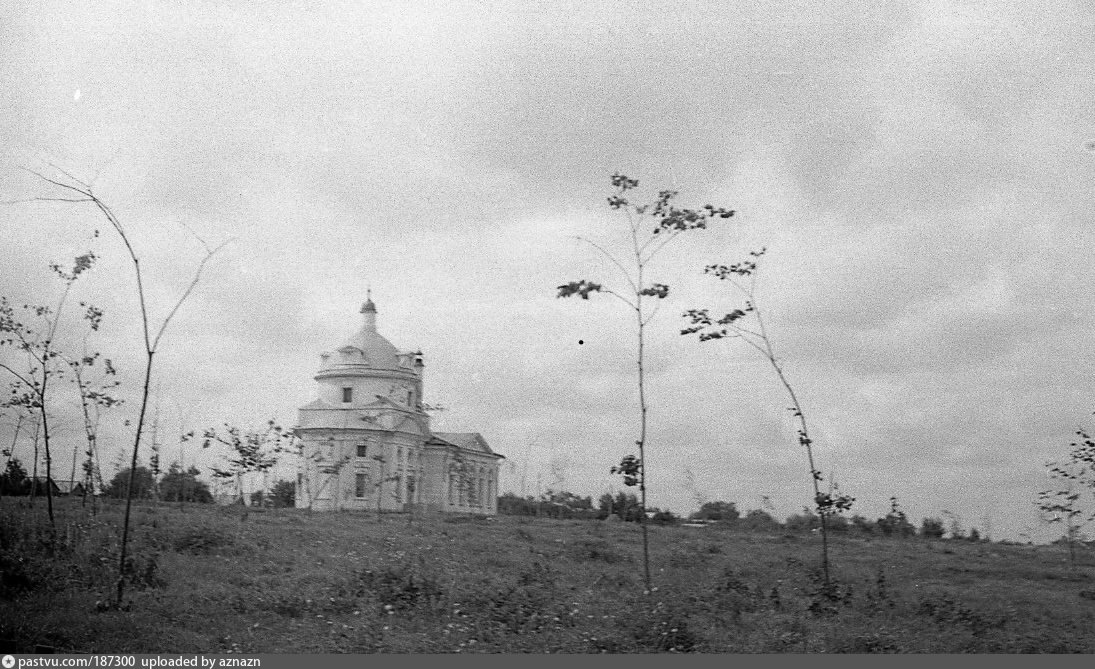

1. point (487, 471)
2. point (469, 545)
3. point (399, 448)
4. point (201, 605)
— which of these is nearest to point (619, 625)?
point (201, 605)

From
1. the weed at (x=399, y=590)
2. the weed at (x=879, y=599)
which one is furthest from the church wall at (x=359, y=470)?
the weed at (x=879, y=599)

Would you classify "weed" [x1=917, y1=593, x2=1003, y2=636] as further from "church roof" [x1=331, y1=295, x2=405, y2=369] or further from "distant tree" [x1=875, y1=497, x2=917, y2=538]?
"church roof" [x1=331, y1=295, x2=405, y2=369]

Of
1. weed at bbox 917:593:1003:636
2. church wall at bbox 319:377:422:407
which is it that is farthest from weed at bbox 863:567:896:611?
church wall at bbox 319:377:422:407

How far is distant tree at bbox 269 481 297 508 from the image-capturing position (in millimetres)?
48263

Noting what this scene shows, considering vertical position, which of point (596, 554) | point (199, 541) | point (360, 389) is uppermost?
point (360, 389)

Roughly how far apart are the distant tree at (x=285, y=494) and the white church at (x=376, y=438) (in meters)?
0.70

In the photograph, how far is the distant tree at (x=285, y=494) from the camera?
48.3 metres

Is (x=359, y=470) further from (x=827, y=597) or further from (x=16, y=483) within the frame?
(x=827, y=597)

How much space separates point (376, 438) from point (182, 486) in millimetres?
14169

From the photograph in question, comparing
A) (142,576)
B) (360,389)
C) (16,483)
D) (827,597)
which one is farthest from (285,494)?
(827,597)

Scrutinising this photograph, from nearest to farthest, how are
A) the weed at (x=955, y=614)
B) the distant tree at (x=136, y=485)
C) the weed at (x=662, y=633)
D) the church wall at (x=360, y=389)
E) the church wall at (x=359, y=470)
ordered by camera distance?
1. the weed at (x=662, y=633)
2. the weed at (x=955, y=614)
3. the distant tree at (x=136, y=485)
4. the church wall at (x=359, y=470)
5. the church wall at (x=360, y=389)

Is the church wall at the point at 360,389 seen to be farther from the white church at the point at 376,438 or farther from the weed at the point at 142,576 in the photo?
the weed at the point at 142,576

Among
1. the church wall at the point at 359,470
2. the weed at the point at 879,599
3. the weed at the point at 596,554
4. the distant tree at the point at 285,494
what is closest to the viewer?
the weed at the point at 879,599

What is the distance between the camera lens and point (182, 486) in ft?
130
